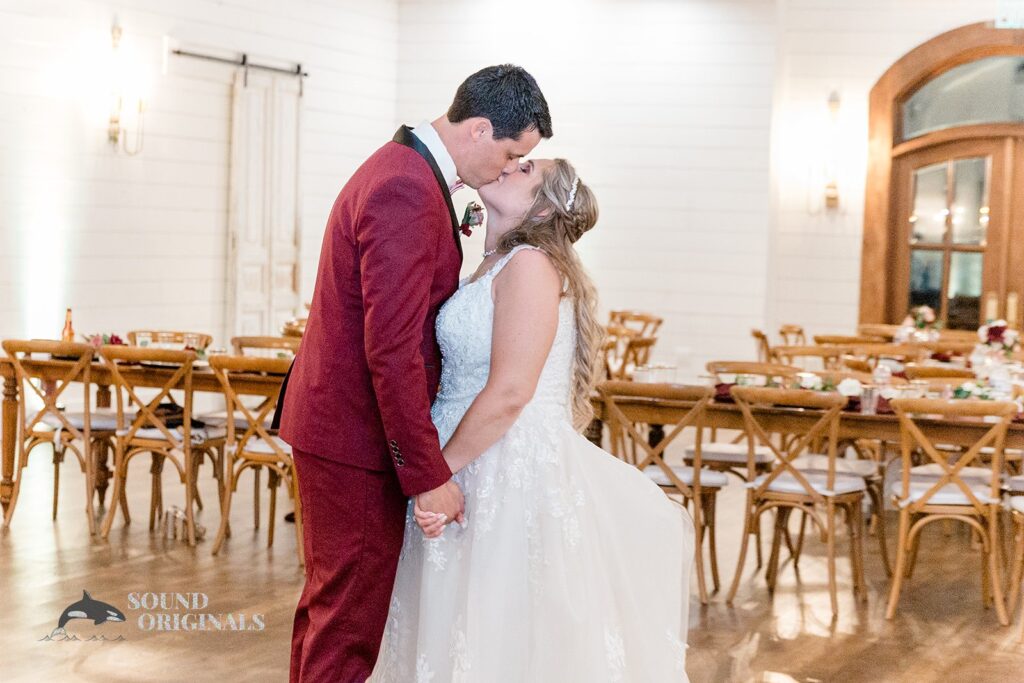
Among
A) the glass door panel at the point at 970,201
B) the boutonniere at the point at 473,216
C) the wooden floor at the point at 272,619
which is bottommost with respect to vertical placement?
the wooden floor at the point at 272,619

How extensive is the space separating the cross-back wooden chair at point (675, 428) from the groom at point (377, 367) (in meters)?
2.51

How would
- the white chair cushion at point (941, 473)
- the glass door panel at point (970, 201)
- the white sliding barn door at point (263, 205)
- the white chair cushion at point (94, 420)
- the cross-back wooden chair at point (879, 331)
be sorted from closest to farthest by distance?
the white chair cushion at point (941, 473) → the white chair cushion at point (94, 420) → the cross-back wooden chair at point (879, 331) → the white sliding barn door at point (263, 205) → the glass door panel at point (970, 201)

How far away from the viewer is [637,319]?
10539 mm

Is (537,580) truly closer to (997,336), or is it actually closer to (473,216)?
(473,216)

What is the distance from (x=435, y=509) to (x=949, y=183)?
939 centimetres

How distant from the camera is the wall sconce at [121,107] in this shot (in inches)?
358

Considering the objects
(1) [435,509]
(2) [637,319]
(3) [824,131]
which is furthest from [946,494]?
(3) [824,131]

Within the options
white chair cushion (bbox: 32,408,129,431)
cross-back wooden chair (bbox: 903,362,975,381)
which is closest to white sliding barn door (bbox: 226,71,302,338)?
white chair cushion (bbox: 32,408,129,431)

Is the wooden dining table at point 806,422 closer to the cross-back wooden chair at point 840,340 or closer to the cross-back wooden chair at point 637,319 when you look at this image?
the cross-back wooden chair at point 840,340

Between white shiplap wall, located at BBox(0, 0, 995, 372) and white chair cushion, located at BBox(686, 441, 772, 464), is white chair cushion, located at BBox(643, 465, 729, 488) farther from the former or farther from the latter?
white shiplap wall, located at BBox(0, 0, 995, 372)

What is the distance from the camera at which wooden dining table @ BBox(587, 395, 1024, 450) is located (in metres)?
5.11

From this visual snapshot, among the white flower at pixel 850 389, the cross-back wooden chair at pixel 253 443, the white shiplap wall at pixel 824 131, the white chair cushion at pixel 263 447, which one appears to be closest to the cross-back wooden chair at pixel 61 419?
the cross-back wooden chair at pixel 253 443

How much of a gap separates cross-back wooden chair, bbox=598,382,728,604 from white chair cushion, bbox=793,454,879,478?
18.1 inches

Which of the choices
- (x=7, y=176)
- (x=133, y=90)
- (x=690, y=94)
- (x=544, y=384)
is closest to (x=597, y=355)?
(x=544, y=384)
